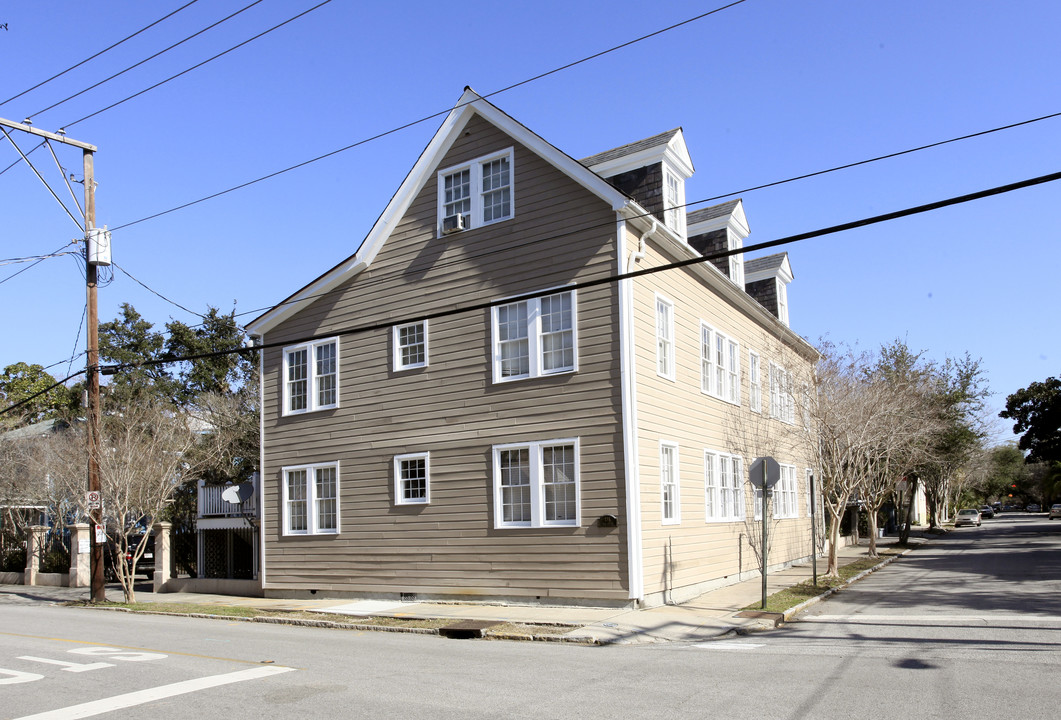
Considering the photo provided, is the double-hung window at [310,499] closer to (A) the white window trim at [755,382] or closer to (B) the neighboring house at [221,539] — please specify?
(B) the neighboring house at [221,539]

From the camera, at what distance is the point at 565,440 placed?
17172 millimetres

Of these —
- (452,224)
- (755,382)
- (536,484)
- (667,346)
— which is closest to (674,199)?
(667,346)

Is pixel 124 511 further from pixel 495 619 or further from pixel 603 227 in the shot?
pixel 603 227

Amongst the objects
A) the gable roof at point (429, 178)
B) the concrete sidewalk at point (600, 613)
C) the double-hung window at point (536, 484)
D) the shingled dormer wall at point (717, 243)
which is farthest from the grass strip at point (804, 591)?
the shingled dormer wall at point (717, 243)

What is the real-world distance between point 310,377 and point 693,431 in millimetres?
9548

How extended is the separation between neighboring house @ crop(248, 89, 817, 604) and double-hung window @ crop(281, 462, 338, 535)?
5 cm

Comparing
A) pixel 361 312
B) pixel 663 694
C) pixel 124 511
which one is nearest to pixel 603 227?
pixel 361 312

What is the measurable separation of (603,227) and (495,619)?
774 cm

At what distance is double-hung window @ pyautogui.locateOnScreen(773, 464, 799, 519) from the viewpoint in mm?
25586

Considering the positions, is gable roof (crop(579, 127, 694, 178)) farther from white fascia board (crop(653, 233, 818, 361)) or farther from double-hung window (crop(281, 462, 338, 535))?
double-hung window (crop(281, 462, 338, 535))

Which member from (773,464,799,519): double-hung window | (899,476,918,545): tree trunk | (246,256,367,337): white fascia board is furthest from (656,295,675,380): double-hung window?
(899,476,918,545): tree trunk

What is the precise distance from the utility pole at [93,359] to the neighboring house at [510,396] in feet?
13.0

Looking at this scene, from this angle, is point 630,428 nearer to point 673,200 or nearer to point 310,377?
point 673,200

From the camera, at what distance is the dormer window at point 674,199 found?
66.2ft
